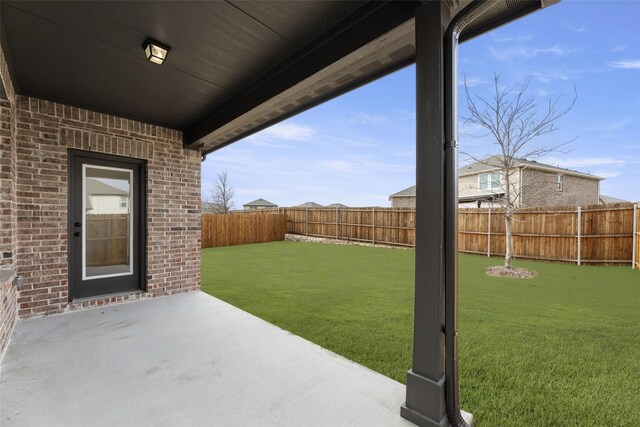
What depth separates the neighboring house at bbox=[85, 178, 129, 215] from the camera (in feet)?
13.0

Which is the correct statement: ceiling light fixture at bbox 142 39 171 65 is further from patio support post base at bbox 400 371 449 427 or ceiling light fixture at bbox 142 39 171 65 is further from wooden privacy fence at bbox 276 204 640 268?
wooden privacy fence at bbox 276 204 640 268

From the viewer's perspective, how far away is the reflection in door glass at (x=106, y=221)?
3.94 m

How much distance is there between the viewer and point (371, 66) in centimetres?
244

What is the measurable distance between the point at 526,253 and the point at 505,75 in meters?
5.40

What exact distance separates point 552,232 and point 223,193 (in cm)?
2495

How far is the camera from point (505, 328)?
3.43 metres

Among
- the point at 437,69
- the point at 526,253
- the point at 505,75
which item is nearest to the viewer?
the point at 437,69

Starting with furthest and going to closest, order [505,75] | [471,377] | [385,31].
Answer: [505,75]
[471,377]
[385,31]

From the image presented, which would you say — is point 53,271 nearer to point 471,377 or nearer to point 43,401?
point 43,401

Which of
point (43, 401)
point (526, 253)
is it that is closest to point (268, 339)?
point (43, 401)

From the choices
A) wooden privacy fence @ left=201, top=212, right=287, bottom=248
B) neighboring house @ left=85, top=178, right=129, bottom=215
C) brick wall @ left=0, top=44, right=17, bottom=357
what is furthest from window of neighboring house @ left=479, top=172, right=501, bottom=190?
brick wall @ left=0, top=44, right=17, bottom=357

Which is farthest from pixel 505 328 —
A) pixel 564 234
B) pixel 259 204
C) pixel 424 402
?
pixel 259 204

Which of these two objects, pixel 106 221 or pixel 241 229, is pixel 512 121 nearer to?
pixel 106 221

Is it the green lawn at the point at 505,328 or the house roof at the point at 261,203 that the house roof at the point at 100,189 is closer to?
the green lawn at the point at 505,328
